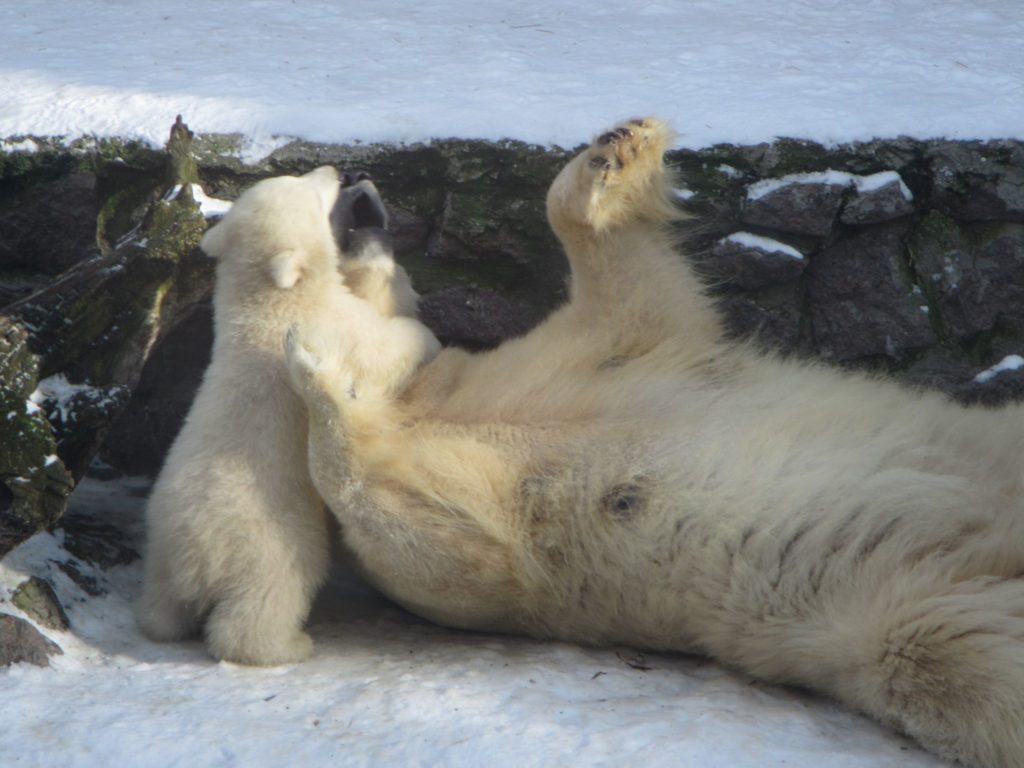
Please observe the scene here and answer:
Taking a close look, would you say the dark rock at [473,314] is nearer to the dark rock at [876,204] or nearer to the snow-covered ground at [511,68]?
the snow-covered ground at [511,68]

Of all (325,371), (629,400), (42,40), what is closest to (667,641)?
(629,400)

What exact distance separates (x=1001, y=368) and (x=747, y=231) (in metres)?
1.14

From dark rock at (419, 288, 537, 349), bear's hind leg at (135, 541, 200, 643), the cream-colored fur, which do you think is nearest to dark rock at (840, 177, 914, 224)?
dark rock at (419, 288, 537, 349)

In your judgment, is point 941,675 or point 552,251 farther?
point 552,251

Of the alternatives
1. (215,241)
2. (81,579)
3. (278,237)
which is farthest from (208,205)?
(81,579)

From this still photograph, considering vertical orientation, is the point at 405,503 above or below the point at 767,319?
below

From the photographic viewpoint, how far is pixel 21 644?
120 inches

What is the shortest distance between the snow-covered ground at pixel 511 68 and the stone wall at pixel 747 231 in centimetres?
11

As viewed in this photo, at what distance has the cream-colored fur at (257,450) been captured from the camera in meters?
3.30

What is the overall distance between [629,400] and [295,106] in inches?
81.8

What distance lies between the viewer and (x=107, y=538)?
4.03 m

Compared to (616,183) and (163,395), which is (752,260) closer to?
(616,183)

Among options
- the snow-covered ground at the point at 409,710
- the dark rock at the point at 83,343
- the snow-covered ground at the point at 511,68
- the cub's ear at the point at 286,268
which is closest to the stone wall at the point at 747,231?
the snow-covered ground at the point at 511,68

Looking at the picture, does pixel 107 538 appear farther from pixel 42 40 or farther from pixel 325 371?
pixel 42 40
